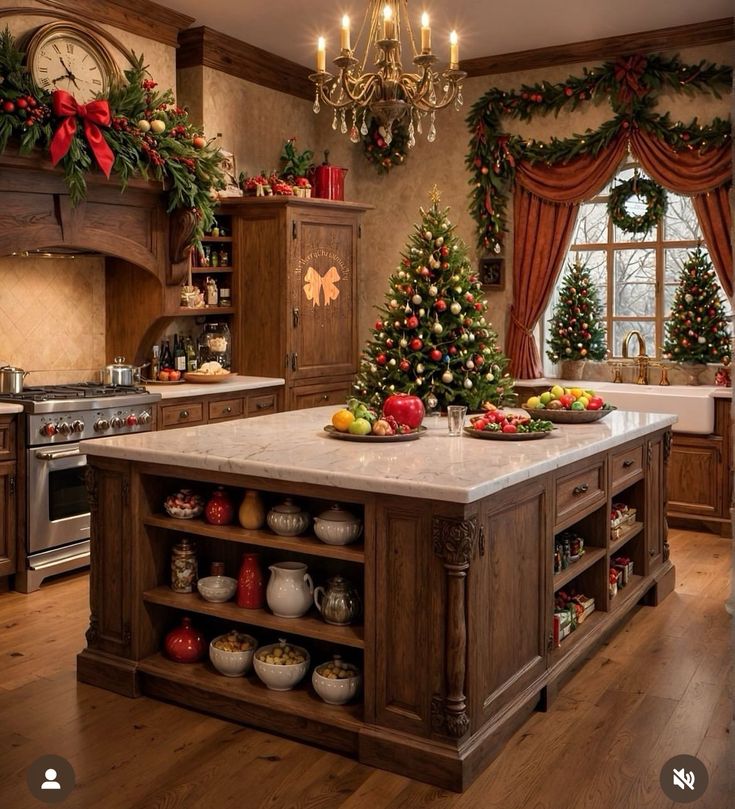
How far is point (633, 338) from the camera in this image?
22.2 ft

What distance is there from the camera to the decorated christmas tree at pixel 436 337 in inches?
182

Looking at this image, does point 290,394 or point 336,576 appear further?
point 290,394

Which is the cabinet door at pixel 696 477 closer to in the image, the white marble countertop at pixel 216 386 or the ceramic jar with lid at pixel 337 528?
the white marble countertop at pixel 216 386

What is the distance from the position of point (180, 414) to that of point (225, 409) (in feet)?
1.33

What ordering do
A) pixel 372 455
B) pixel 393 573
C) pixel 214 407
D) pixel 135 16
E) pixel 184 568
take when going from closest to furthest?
1. pixel 393 573
2. pixel 372 455
3. pixel 184 568
4. pixel 135 16
5. pixel 214 407

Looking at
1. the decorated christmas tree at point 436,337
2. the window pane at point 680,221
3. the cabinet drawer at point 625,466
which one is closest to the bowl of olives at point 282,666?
the cabinet drawer at point 625,466

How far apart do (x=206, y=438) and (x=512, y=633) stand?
135 centimetres

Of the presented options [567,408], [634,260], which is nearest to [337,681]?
[567,408]

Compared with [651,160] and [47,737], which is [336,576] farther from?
[651,160]

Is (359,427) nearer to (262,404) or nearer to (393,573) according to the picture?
(393,573)

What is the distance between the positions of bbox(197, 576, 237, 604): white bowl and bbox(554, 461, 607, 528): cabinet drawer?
1.20 m

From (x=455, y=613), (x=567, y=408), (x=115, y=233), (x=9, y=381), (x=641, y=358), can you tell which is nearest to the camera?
(x=455, y=613)

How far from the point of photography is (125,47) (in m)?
5.54

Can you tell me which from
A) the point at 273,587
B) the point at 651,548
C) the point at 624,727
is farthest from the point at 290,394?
the point at 624,727
